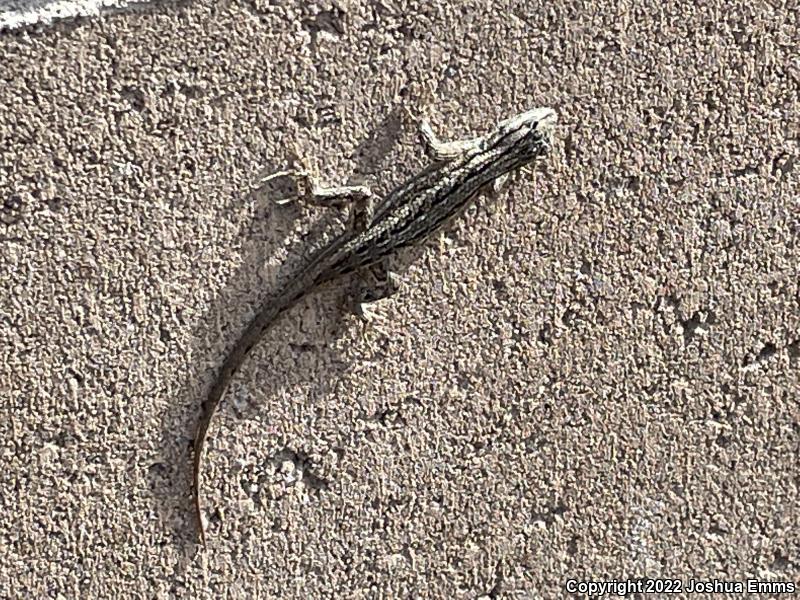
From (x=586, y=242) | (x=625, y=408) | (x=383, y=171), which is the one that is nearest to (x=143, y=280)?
(x=383, y=171)

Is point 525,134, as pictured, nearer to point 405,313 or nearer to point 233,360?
point 405,313

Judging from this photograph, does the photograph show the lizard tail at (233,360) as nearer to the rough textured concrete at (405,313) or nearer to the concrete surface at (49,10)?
the rough textured concrete at (405,313)

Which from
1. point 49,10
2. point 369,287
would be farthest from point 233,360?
point 49,10

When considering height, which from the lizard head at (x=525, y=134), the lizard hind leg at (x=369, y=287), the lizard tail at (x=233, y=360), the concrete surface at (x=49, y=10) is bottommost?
the lizard tail at (x=233, y=360)

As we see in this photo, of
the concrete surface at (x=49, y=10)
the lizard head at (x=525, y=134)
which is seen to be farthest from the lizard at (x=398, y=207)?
the concrete surface at (x=49, y=10)

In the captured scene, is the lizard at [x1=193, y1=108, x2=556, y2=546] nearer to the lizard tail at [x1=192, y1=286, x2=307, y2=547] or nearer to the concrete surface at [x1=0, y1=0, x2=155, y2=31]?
the lizard tail at [x1=192, y1=286, x2=307, y2=547]

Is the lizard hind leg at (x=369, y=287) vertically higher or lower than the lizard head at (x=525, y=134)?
lower
